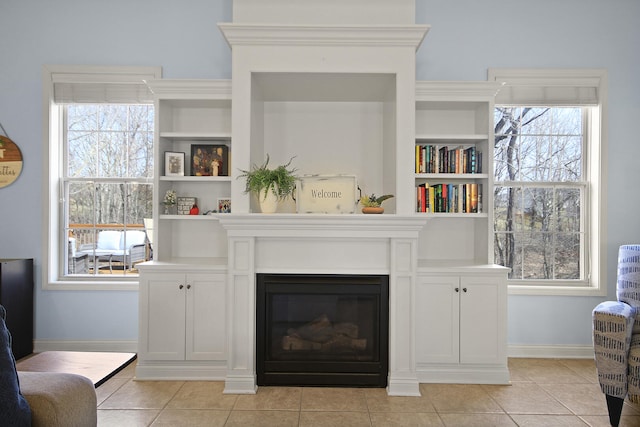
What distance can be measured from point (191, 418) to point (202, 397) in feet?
1.05

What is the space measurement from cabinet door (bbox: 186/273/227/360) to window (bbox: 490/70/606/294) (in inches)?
97.9

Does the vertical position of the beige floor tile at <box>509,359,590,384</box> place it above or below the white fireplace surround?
below

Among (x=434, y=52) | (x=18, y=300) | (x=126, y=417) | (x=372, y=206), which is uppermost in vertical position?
(x=434, y=52)

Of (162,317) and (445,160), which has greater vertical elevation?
(445,160)

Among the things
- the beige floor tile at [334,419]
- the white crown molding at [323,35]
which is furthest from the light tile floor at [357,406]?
the white crown molding at [323,35]

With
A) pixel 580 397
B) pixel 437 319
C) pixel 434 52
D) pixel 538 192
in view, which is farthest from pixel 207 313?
pixel 538 192

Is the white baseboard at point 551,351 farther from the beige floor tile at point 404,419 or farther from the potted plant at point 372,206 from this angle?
the potted plant at point 372,206

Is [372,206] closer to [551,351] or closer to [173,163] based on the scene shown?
[173,163]

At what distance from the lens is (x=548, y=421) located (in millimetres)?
2740

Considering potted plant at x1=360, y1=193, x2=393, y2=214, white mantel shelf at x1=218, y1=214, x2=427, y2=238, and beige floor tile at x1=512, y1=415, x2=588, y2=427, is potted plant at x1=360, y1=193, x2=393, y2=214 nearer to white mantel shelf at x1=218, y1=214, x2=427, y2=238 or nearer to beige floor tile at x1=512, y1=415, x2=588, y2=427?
white mantel shelf at x1=218, y1=214, x2=427, y2=238

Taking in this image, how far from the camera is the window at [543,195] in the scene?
4.06 meters

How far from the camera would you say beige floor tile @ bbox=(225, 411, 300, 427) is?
2664 mm

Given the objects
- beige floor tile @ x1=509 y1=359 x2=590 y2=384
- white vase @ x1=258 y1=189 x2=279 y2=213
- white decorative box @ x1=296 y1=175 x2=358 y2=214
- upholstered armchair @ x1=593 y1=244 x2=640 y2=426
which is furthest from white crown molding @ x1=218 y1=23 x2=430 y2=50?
beige floor tile @ x1=509 y1=359 x2=590 y2=384

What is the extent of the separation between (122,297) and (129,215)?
739 millimetres
